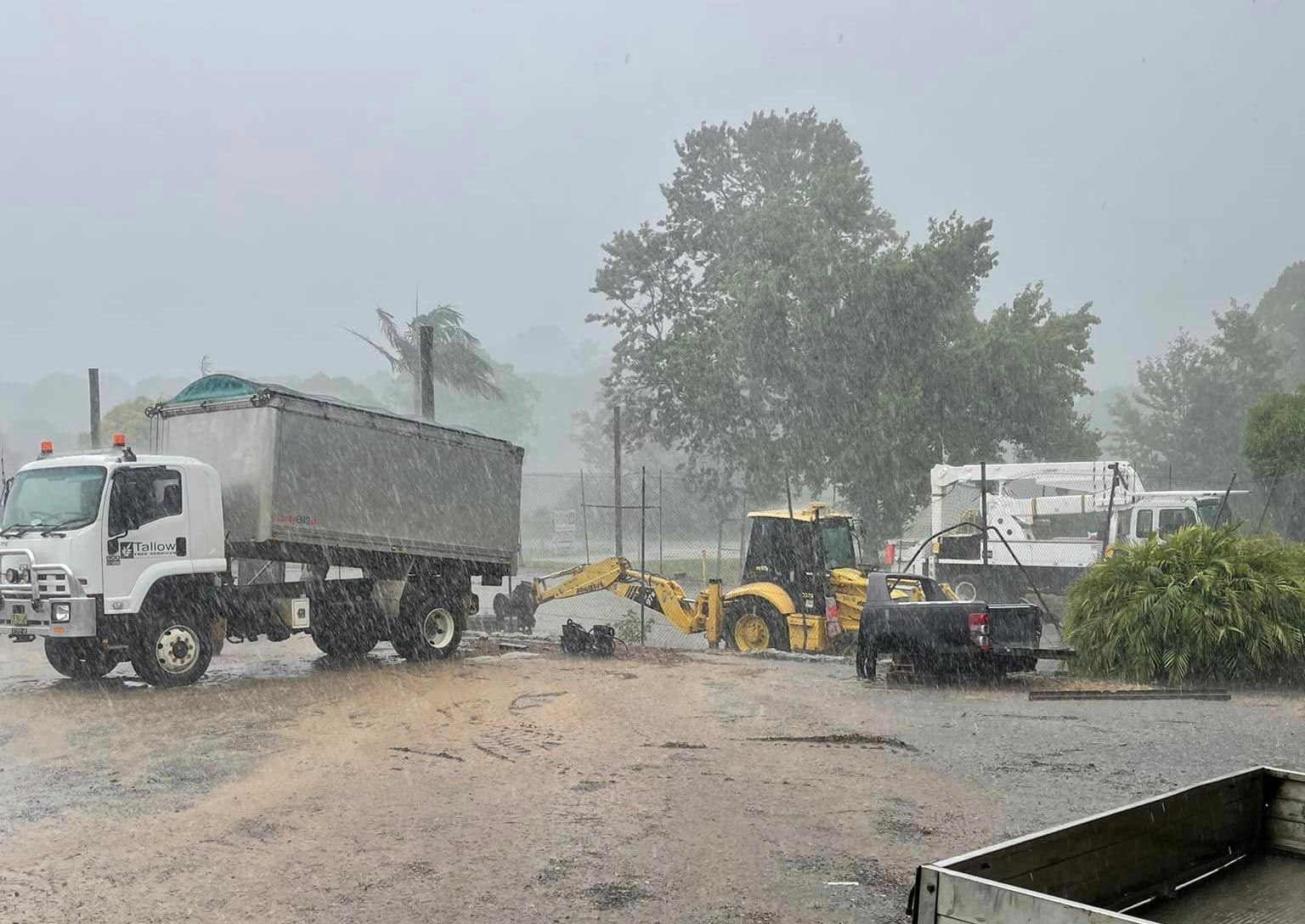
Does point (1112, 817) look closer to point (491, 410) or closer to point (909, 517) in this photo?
point (909, 517)

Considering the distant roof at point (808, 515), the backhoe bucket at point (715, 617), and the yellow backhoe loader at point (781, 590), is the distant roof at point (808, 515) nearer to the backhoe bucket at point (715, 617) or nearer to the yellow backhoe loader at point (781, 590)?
the yellow backhoe loader at point (781, 590)

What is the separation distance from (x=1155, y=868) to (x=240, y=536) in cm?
1203

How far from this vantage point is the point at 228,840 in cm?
697

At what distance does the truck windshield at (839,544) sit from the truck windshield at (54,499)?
949 cm

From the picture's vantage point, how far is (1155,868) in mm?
3518

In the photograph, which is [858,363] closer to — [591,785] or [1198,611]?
[1198,611]

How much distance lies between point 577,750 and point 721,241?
1622 inches

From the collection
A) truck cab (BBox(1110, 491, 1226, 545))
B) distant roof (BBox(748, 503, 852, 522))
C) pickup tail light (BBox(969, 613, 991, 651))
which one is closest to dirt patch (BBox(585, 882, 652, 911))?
pickup tail light (BBox(969, 613, 991, 651))

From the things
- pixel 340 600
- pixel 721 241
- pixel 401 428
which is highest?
pixel 721 241

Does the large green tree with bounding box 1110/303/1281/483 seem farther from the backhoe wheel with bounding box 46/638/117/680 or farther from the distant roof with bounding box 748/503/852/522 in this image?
the backhoe wheel with bounding box 46/638/117/680

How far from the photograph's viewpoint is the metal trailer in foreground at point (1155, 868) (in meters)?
2.72

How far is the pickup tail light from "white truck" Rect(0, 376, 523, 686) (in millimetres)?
7040

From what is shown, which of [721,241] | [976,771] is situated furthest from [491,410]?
[976,771]

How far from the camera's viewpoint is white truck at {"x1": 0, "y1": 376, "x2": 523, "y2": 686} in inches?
503
